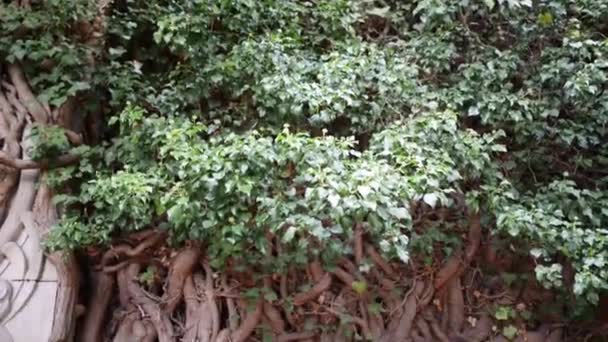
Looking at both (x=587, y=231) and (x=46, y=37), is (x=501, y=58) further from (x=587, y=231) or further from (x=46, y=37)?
(x=46, y=37)

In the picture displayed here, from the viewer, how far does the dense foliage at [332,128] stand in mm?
2113

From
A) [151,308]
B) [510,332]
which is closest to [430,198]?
[510,332]

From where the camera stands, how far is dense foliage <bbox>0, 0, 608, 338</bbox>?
6.93 ft

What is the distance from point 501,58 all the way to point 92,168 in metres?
1.88

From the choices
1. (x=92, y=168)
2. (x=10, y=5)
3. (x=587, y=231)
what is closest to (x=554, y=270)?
(x=587, y=231)

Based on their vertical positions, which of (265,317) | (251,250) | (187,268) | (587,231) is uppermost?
(587,231)

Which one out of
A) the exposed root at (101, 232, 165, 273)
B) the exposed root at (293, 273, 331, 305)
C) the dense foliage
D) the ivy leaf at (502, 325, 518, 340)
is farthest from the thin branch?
the ivy leaf at (502, 325, 518, 340)

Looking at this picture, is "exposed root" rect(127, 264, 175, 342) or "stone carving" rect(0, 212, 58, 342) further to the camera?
"exposed root" rect(127, 264, 175, 342)

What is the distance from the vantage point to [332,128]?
8.82ft

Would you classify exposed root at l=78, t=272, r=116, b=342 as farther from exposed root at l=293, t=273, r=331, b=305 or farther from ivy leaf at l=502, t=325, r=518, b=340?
ivy leaf at l=502, t=325, r=518, b=340

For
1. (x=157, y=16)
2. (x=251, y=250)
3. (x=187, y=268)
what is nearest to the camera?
(x=251, y=250)

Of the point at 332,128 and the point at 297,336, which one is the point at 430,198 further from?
the point at 297,336

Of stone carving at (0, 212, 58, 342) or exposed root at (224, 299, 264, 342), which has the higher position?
stone carving at (0, 212, 58, 342)

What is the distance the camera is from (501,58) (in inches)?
105
